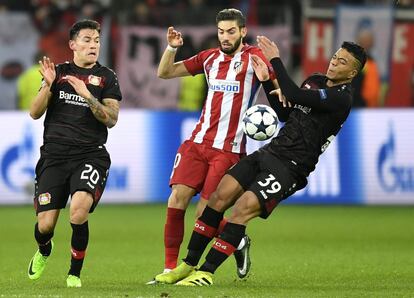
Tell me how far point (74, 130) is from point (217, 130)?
1308mm

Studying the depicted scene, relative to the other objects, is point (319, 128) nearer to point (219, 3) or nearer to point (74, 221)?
point (74, 221)

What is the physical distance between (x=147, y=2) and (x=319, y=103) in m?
12.1

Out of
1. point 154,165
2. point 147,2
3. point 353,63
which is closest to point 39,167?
point 353,63

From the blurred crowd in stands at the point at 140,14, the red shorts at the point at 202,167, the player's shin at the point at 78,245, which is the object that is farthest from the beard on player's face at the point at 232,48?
the blurred crowd in stands at the point at 140,14

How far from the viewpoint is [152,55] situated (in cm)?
2102

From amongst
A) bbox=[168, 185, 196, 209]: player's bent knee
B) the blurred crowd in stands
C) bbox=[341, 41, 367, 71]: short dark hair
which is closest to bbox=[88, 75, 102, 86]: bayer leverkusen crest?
bbox=[168, 185, 196, 209]: player's bent knee

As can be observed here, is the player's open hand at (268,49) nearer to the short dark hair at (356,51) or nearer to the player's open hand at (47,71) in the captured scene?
the short dark hair at (356,51)

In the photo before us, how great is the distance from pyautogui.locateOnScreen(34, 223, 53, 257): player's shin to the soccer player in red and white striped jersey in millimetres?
1012

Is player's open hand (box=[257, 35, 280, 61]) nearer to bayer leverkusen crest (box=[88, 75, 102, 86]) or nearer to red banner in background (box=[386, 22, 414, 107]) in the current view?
bayer leverkusen crest (box=[88, 75, 102, 86])

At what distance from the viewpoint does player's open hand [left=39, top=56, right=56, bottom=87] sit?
970 centimetres

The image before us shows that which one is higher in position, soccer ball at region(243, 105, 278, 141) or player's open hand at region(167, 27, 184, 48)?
player's open hand at region(167, 27, 184, 48)

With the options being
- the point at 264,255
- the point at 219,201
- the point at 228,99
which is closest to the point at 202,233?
the point at 219,201

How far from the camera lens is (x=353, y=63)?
995 centimetres

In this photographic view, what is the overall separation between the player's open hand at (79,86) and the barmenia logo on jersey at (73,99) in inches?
7.7
